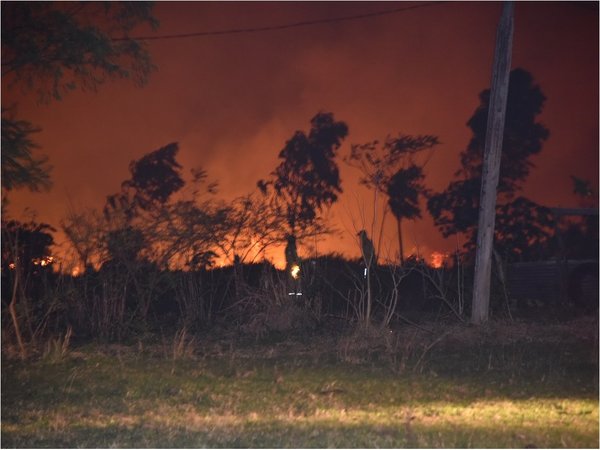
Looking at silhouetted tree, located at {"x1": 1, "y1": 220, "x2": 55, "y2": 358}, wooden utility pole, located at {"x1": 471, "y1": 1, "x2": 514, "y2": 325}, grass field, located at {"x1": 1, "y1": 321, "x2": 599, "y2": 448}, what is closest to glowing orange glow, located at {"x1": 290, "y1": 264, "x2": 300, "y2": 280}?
grass field, located at {"x1": 1, "y1": 321, "x2": 599, "y2": 448}

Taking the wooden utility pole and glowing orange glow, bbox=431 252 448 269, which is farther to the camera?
glowing orange glow, bbox=431 252 448 269

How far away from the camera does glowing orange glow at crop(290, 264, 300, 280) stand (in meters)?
16.3

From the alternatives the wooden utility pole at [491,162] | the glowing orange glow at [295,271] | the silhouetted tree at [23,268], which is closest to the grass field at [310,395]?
the silhouetted tree at [23,268]

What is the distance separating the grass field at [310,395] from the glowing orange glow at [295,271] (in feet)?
8.93

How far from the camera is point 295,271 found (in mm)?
16406

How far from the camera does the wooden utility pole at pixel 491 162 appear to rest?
14867 mm

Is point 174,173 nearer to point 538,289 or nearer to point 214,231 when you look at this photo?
point 214,231

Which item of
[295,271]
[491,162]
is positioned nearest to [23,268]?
[295,271]

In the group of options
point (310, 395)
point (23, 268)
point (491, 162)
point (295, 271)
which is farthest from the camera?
point (295, 271)

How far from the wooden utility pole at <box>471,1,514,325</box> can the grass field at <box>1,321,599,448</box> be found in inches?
73.3

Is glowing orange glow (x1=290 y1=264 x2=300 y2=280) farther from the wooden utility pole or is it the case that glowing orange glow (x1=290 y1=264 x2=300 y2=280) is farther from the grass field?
the wooden utility pole

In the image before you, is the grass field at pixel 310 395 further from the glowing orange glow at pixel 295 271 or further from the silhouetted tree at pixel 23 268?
the glowing orange glow at pixel 295 271

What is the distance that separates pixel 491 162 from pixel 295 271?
503 cm

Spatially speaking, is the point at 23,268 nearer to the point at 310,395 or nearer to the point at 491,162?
the point at 310,395
